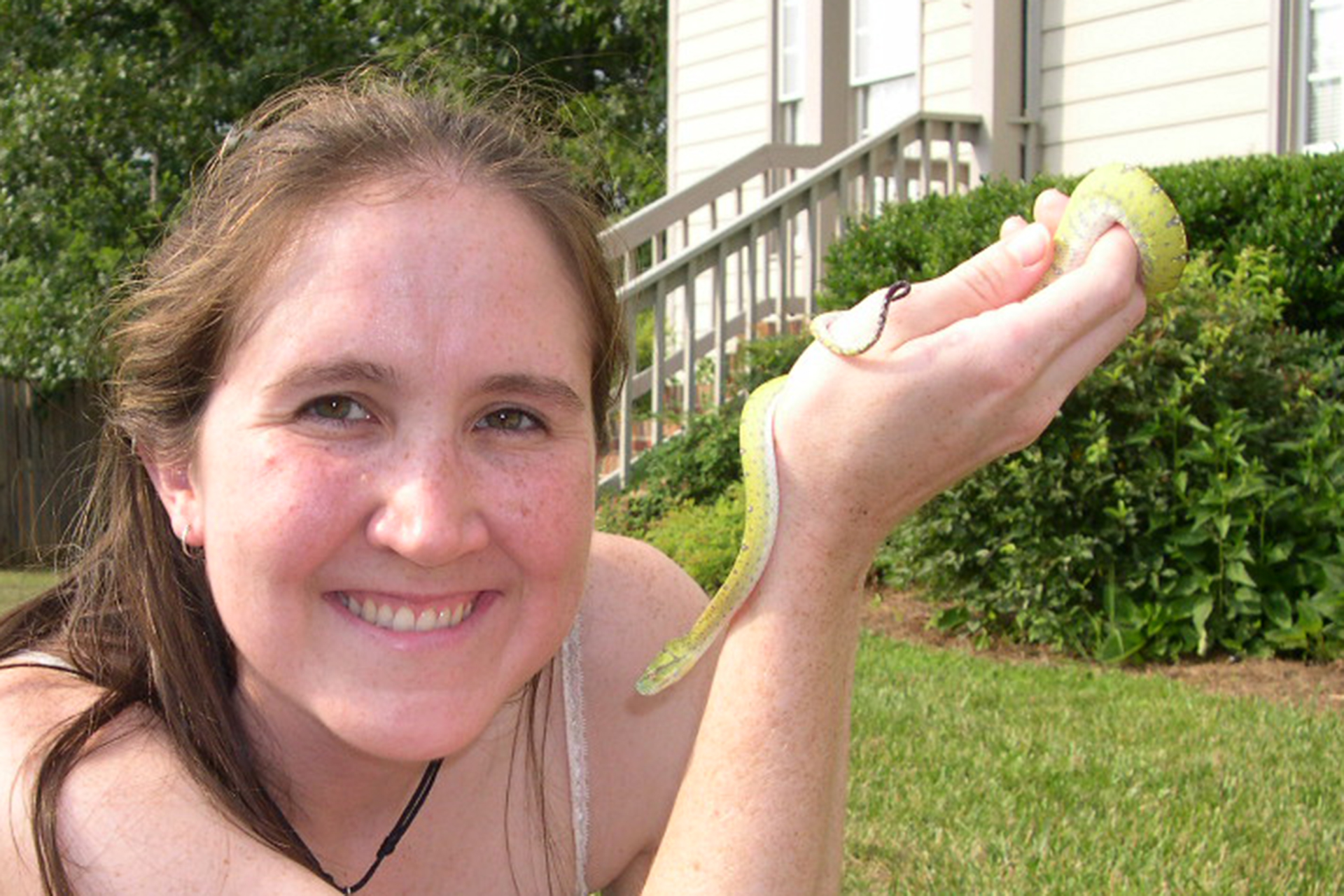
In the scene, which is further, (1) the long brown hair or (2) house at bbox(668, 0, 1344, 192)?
(2) house at bbox(668, 0, 1344, 192)

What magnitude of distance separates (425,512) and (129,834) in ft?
1.66

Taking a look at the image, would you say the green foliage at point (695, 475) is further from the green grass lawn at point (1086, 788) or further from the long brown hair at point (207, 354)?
the long brown hair at point (207, 354)

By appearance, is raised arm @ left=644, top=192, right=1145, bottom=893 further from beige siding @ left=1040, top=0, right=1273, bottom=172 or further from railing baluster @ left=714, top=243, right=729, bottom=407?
railing baluster @ left=714, top=243, right=729, bottom=407

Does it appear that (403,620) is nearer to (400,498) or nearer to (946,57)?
(400,498)

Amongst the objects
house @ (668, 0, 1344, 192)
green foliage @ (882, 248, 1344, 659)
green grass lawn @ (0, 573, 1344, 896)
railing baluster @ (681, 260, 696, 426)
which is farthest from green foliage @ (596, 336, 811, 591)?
house @ (668, 0, 1344, 192)

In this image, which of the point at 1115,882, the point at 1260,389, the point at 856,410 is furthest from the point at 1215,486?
the point at 856,410

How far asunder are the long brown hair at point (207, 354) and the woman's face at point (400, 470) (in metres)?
0.06

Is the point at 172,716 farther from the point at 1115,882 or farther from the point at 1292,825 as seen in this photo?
the point at 1292,825

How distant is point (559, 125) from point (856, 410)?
0.98m

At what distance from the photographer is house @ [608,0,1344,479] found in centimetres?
782

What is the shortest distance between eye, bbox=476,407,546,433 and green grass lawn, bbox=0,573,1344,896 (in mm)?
1981

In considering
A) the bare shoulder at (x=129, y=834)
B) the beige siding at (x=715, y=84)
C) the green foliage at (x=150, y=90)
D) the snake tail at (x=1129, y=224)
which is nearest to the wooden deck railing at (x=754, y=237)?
the beige siding at (x=715, y=84)

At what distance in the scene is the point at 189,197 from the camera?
2.04m

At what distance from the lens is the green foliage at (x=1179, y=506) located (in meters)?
5.64
